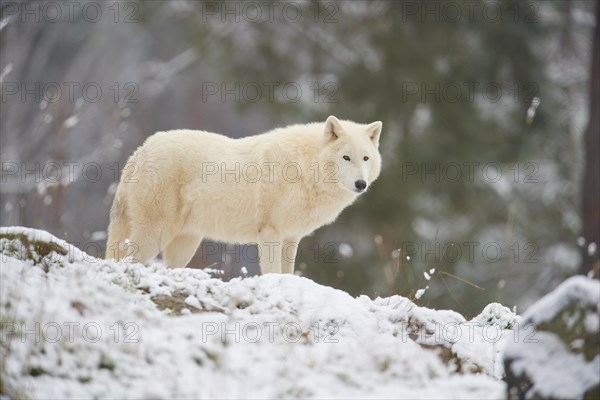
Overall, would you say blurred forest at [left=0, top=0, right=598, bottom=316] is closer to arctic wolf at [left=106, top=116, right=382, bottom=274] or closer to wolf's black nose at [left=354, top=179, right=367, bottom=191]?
arctic wolf at [left=106, top=116, right=382, bottom=274]

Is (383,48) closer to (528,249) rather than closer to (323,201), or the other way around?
(528,249)

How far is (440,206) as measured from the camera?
1686cm

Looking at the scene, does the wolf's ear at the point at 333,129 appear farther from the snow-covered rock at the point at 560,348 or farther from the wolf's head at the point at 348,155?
the snow-covered rock at the point at 560,348

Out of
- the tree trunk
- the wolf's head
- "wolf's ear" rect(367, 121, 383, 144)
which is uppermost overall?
"wolf's ear" rect(367, 121, 383, 144)

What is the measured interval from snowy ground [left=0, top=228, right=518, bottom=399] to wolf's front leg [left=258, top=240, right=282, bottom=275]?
148cm

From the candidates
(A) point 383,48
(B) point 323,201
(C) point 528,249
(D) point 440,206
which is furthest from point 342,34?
(B) point 323,201

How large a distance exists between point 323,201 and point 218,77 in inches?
462

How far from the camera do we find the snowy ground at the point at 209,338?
371 cm

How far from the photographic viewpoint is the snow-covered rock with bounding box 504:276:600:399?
353cm

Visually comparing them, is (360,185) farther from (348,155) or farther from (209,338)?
(209,338)

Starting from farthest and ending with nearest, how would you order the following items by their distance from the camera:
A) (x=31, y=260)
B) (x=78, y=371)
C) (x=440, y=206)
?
(x=440, y=206)
(x=31, y=260)
(x=78, y=371)

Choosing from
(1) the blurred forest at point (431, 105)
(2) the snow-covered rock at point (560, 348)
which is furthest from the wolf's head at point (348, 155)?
(1) the blurred forest at point (431, 105)

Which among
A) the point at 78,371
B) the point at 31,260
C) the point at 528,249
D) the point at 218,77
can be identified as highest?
the point at 218,77

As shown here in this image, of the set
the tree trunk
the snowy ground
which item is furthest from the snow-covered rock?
the tree trunk
